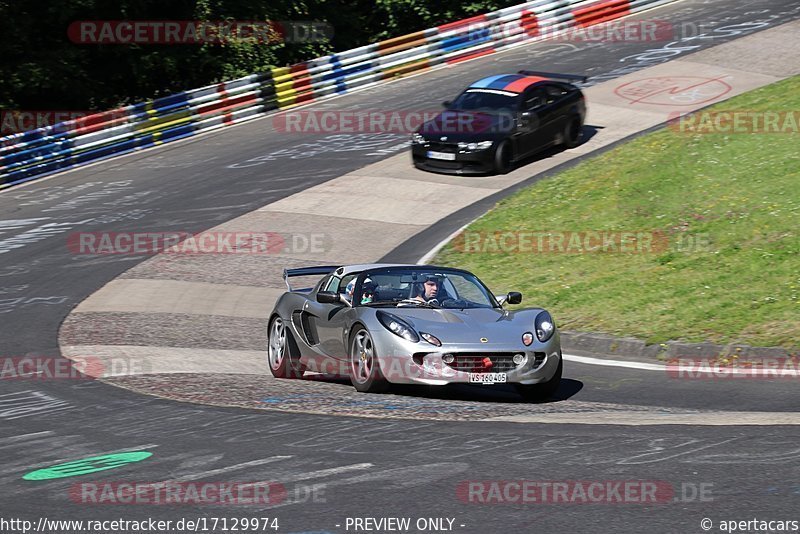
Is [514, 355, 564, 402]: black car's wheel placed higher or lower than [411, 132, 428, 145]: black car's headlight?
lower

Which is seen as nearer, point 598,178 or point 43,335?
point 43,335

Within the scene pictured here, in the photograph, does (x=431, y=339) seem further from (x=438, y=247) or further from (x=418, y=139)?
(x=418, y=139)

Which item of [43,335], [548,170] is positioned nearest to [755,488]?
[43,335]

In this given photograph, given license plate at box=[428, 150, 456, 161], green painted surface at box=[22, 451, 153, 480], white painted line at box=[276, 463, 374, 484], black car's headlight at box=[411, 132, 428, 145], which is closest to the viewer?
white painted line at box=[276, 463, 374, 484]

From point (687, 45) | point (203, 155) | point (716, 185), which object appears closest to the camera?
point (716, 185)

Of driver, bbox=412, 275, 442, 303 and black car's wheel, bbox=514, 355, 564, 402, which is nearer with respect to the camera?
black car's wheel, bbox=514, 355, 564, 402

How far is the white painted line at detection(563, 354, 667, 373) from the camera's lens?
11.9m

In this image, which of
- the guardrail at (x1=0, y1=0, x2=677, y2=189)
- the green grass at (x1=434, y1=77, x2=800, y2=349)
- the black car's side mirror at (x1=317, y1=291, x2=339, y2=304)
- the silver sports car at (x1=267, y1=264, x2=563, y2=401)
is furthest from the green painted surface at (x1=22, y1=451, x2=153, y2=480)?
the guardrail at (x1=0, y1=0, x2=677, y2=189)

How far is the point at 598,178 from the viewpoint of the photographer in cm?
2047

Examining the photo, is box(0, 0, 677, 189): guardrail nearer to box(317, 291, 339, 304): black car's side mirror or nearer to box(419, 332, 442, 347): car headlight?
box(317, 291, 339, 304): black car's side mirror

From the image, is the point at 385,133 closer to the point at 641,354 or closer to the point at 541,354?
the point at 641,354

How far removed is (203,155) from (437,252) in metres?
9.75

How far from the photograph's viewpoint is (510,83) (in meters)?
24.8

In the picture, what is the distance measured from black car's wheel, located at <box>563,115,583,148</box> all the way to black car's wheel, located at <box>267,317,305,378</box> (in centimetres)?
1416
